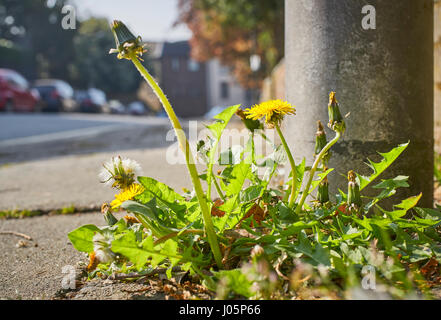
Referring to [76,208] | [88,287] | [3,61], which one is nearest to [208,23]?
[76,208]

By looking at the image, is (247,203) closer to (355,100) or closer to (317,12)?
(355,100)

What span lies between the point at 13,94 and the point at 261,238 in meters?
17.3

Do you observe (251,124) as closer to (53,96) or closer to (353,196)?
(353,196)

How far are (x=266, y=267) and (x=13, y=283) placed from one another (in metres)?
0.84

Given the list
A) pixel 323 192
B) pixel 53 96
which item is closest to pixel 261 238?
pixel 323 192

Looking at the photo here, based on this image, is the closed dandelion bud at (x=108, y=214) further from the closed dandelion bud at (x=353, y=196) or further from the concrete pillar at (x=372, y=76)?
the concrete pillar at (x=372, y=76)

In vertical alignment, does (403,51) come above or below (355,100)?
above

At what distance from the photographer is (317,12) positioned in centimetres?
173

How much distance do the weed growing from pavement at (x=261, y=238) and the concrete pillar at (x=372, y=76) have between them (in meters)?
0.29

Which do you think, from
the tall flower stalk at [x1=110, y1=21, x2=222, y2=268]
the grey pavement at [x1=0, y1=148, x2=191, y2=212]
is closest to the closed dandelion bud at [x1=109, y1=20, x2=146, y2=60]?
the tall flower stalk at [x1=110, y1=21, x2=222, y2=268]

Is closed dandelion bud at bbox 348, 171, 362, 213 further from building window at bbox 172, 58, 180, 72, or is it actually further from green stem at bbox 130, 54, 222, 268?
building window at bbox 172, 58, 180, 72

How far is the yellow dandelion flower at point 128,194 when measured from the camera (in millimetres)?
1274

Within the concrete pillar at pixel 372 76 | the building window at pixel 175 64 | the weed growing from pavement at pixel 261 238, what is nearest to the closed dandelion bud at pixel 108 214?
the weed growing from pavement at pixel 261 238

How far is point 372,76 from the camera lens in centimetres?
170
